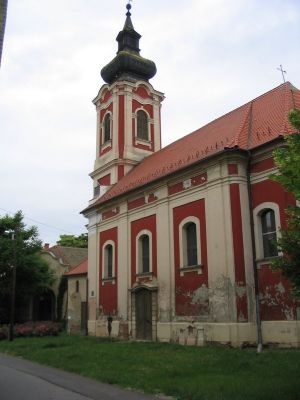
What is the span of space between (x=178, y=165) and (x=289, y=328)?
9.09 m

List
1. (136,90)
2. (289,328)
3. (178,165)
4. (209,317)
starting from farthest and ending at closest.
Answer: (136,90) → (178,165) → (209,317) → (289,328)

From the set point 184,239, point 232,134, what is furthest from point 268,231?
point 232,134

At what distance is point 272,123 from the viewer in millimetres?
19766

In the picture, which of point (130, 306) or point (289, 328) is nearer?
point (289, 328)

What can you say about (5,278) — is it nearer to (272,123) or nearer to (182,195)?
(182,195)

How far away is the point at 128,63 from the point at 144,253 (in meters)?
14.5

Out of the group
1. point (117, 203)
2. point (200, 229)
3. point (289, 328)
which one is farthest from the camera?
point (117, 203)

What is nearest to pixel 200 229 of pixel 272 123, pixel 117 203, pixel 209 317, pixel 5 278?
pixel 209 317

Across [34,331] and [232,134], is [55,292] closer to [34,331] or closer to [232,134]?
[34,331]

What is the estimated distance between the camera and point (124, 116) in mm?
31250

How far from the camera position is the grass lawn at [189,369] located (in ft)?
30.3

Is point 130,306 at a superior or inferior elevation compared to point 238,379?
superior

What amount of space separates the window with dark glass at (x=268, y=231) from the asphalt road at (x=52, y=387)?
9.01 meters

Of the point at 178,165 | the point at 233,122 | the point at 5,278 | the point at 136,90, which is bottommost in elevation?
the point at 5,278
